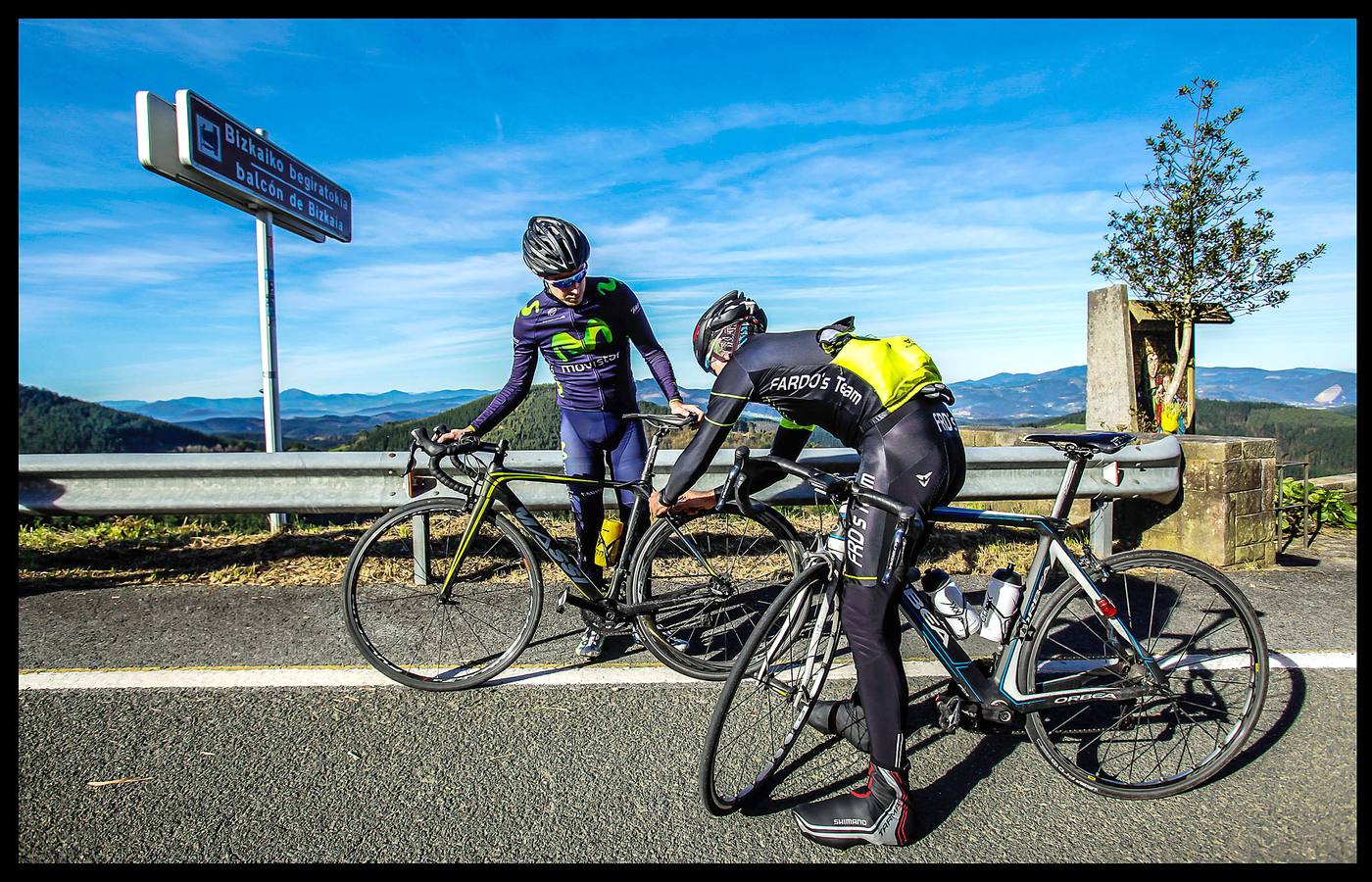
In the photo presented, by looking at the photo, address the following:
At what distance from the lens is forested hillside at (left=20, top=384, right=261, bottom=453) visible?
649cm

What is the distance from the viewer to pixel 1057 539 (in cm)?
297

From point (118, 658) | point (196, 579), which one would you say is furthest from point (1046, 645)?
point (196, 579)

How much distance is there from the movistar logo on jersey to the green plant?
19.4 ft

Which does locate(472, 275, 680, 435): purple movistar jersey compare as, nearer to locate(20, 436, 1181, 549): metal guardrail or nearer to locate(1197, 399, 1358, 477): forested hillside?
locate(20, 436, 1181, 549): metal guardrail

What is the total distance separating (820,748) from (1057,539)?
1237 mm

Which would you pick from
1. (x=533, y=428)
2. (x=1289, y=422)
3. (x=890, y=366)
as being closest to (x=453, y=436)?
(x=533, y=428)

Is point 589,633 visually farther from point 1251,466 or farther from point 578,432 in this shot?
point 1251,466

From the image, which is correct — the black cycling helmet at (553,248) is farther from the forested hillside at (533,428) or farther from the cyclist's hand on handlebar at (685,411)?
the forested hillside at (533,428)

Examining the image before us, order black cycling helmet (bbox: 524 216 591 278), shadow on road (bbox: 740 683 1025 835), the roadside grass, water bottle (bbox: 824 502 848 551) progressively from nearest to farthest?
shadow on road (bbox: 740 683 1025 835) < water bottle (bbox: 824 502 848 551) < black cycling helmet (bbox: 524 216 591 278) < the roadside grass

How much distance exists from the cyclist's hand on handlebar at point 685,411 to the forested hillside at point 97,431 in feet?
13.9

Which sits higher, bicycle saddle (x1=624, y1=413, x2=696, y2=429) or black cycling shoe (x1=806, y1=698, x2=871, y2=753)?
bicycle saddle (x1=624, y1=413, x2=696, y2=429)

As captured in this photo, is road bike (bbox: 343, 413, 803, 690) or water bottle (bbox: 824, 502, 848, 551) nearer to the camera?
water bottle (bbox: 824, 502, 848, 551)

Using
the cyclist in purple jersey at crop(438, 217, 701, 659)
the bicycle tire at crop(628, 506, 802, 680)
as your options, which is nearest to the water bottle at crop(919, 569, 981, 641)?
the bicycle tire at crop(628, 506, 802, 680)

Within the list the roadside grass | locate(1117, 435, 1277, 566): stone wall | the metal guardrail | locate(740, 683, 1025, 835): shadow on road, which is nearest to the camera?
locate(740, 683, 1025, 835): shadow on road
